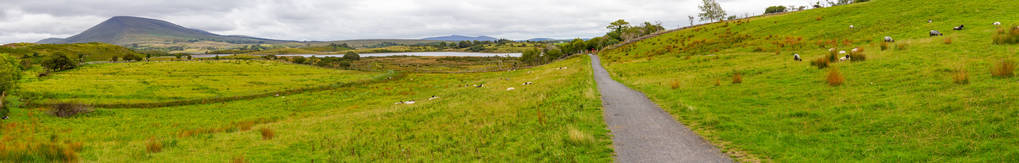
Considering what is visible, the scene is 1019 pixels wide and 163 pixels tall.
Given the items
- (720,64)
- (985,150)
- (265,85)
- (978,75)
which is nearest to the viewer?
(985,150)

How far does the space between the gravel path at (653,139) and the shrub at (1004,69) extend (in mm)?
9869

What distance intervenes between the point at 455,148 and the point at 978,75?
1779cm

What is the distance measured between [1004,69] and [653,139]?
38.7ft

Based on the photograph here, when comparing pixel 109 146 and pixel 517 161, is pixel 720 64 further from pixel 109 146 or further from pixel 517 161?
pixel 109 146

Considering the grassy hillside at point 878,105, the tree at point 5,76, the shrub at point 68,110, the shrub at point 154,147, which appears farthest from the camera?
the shrub at point 68,110

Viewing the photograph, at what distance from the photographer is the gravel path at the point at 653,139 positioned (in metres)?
9.31

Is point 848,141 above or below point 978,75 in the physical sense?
below

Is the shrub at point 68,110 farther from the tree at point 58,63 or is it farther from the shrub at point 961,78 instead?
the tree at point 58,63

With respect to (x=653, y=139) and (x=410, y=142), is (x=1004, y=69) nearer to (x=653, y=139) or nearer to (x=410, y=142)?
(x=653, y=139)

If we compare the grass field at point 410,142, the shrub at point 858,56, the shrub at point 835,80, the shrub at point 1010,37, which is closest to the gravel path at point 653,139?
the grass field at point 410,142

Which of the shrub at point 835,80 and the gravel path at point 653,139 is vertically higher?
the shrub at point 835,80

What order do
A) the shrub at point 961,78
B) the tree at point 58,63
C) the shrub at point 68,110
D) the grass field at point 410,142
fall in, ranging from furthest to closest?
the tree at point 58,63 → the shrub at point 68,110 → the shrub at point 961,78 → the grass field at point 410,142

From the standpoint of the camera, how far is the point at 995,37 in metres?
17.9

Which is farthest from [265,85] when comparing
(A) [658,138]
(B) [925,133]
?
(B) [925,133]
